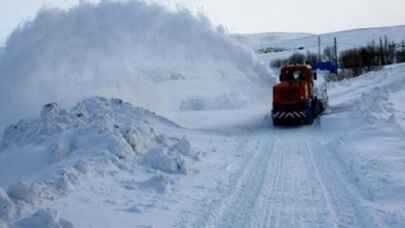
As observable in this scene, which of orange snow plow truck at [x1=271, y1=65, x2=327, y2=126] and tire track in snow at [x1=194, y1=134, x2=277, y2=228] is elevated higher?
orange snow plow truck at [x1=271, y1=65, x2=327, y2=126]

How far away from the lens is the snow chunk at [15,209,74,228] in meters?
7.73

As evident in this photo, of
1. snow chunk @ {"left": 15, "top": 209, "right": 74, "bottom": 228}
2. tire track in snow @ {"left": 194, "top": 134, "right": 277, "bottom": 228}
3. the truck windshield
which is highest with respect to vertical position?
the truck windshield

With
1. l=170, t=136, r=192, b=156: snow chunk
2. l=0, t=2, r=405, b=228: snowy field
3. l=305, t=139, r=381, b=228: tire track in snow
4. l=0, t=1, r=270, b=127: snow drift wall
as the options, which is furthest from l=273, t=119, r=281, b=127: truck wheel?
l=170, t=136, r=192, b=156: snow chunk

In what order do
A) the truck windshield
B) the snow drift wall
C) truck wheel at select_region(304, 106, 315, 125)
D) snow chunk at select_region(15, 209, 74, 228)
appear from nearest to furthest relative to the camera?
snow chunk at select_region(15, 209, 74, 228), truck wheel at select_region(304, 106, 315, 125), the truck windshield, the snow drift wall

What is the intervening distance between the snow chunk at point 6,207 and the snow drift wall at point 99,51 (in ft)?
57.9

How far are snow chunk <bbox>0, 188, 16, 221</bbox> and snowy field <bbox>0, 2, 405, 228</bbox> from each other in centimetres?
4

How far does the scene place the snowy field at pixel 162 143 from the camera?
932 cm

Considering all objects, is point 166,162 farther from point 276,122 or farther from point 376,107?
point 376,107

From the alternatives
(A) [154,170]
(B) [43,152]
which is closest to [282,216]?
(A) [154,170]

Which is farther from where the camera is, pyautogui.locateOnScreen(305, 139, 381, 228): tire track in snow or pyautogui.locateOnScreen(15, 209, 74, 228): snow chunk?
pyautogui.locateOnScreen(305, 139, 381, 228): tire track in snow

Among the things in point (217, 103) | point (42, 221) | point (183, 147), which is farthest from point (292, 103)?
point (42, 221)

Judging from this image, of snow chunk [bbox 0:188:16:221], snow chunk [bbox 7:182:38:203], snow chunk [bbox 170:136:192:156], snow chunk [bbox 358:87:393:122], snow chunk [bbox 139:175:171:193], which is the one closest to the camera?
snow chunk [bbox 0:188:16:221]

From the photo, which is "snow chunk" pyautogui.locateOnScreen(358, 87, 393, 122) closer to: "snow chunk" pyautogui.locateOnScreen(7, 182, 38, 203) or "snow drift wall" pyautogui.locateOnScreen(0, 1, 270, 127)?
"snow drift wall" pyautogui.locateOnScreen(0, 1, 270, 127)

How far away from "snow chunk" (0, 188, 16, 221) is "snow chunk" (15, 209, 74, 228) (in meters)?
0.44
